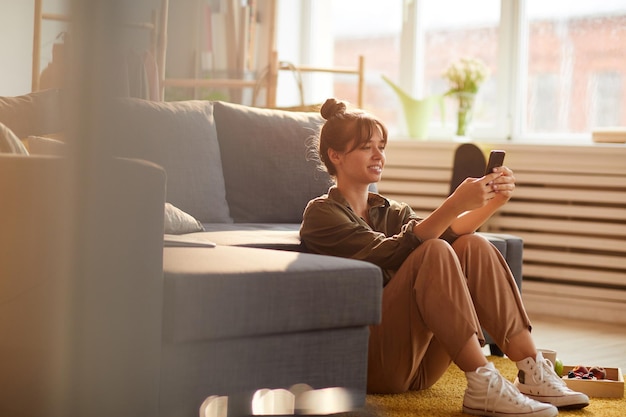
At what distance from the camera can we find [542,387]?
1.56m

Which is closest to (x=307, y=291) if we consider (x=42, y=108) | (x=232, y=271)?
(x=232, y=271)

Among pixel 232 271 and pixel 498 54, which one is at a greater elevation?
pixel 498 54

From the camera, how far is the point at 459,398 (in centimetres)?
169

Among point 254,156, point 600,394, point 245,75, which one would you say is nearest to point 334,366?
point 600,394

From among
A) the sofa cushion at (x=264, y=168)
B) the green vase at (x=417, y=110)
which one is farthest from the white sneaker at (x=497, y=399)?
the green vase at (x=417, y=110)

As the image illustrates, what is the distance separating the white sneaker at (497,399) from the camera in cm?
144

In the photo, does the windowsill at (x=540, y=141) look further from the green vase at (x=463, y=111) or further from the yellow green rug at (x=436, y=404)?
the yellow green rug at (x=436, y=404)

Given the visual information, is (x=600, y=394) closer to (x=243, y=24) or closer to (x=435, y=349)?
(x=435, y=349)

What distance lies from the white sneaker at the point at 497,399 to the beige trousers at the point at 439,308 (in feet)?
0.21

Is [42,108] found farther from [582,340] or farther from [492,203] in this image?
[582,340]

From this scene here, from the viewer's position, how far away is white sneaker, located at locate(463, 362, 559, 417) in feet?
4.74

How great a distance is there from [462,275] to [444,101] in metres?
2.23

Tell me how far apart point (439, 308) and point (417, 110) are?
85.9 inches

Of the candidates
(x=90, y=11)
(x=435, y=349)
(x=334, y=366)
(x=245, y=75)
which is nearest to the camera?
(x=90, y=11)
